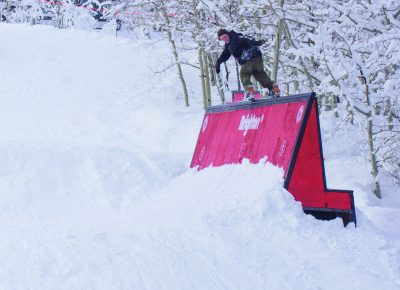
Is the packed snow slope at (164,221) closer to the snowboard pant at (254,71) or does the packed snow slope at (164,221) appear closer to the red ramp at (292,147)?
the red ramp at (292,147)

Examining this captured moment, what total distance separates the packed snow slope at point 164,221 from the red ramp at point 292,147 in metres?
0.26

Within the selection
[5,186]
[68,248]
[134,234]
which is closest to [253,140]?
[134,234]

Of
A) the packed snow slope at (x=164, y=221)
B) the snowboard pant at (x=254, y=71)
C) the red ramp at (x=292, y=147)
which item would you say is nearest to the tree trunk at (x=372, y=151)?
the packed snow slope at (x=164, y=221)

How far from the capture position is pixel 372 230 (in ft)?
23.2

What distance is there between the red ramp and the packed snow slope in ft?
0.85

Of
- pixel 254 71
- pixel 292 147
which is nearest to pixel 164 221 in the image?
pixel 292 147

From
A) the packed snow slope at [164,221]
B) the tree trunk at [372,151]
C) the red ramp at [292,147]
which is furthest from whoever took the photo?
the tree trunk at [372,151]

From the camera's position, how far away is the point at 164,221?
A: 6781 mm

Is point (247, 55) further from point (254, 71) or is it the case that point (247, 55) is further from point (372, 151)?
point (372, 151)

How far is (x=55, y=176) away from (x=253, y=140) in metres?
4.10

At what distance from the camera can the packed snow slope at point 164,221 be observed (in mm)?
5102

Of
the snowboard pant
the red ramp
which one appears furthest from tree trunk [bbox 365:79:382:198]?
the red ramp

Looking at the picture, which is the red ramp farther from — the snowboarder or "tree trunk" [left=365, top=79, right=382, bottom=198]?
"tree trunk" [left=365, top=79, right=382, bottom=198]

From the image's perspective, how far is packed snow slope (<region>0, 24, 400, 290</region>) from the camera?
5.10 metres
